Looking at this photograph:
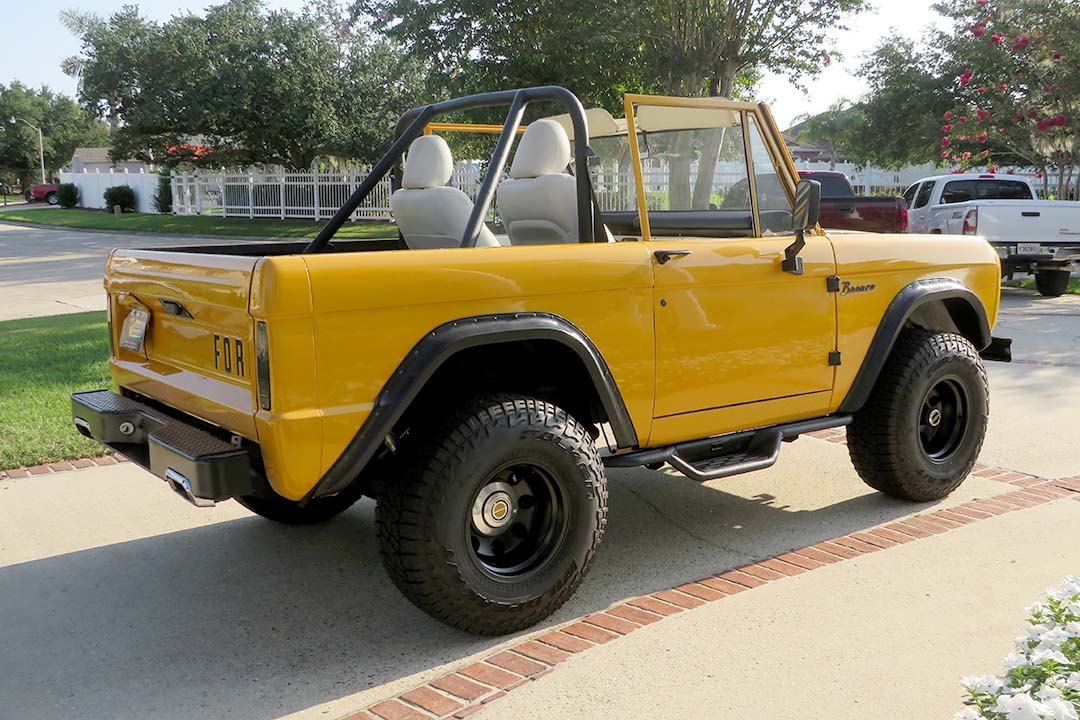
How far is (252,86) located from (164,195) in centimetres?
810

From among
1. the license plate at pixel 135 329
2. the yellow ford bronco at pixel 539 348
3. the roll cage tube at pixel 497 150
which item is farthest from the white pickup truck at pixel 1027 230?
the license plate at pixel 135 329

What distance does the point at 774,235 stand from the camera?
4.46m

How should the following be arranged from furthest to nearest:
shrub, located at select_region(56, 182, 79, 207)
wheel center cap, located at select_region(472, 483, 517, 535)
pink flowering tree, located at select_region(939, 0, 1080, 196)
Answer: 1. shrub, located at select_region(56, 182, 79, 207)
2. pink flowering tree, located at select_region(939, 0, 1080, 196)
3. wheel center cap, located at select_region(472, 483, 517, 535)

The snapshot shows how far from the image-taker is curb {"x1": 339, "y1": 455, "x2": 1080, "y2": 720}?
10.0 ft

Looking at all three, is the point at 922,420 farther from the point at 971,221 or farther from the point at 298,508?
the point at 971,221

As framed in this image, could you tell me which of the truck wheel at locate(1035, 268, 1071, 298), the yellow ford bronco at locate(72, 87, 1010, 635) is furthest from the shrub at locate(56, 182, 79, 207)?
the yellow ford bronco at locate(72, 87, 1010, 635)

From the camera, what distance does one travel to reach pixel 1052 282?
13820 mm

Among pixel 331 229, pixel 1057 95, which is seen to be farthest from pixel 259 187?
pixel 331 229

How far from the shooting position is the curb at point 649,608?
10.0 ft

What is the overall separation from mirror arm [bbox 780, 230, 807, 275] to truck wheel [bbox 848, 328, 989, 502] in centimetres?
86

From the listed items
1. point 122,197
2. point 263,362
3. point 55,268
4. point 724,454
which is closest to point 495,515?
point 263,362

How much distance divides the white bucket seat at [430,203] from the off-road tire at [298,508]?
1.20 meters

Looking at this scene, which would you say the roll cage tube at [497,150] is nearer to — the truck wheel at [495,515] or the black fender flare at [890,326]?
the truck wheel at [495,515]

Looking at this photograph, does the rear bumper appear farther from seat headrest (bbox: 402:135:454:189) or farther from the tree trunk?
the tree trunk
